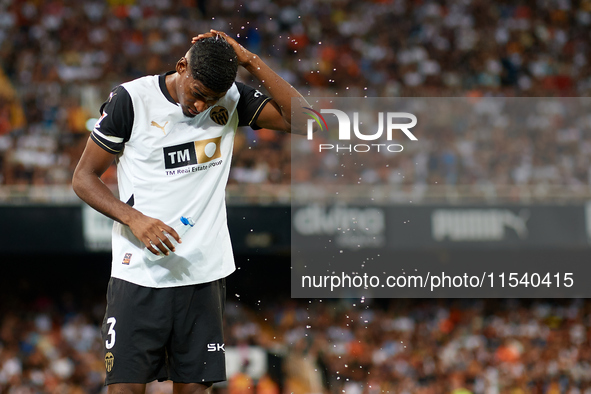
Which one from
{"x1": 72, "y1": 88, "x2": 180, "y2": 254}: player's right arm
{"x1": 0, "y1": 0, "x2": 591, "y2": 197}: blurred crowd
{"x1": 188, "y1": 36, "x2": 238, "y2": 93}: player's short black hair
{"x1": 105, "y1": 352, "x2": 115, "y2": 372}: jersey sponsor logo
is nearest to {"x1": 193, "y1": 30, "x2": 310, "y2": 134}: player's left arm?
{"x1": 188, "y1": 36, "x2": 238, "y2": 93}: player's short black hair

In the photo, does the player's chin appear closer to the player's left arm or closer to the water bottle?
the player's left arm

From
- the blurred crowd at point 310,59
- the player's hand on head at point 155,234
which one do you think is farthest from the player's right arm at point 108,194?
the blurred crowd at point 310,59

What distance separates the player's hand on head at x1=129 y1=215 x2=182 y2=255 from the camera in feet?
8.27

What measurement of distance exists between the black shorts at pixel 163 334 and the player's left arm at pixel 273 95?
A: 75cm

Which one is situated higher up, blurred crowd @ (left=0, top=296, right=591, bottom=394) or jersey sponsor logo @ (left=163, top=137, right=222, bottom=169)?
jersey sponsor logo @ (left=163, top=137, right=222, bottom=169)

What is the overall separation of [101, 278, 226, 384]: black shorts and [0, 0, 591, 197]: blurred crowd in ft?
23.1

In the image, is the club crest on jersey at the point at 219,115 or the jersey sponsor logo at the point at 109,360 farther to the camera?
the club crest on jersey at the point at 219,115

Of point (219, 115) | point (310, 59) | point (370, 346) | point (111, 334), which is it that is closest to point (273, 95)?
point (219, 115)

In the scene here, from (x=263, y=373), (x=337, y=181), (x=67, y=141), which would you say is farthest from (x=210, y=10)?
(x=263, y=373)

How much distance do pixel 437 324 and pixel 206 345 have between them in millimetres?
9056

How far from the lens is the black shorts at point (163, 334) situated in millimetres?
2648

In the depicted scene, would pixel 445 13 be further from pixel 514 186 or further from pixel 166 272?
pixel 166 272

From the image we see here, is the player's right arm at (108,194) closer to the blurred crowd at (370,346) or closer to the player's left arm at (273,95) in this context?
the player's left arm at (273,95)

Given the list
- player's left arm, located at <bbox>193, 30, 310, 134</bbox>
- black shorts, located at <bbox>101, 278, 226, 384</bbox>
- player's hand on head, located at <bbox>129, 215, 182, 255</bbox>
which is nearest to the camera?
player's hand on head, located at <bbox>129, 215, 182, 255</bbox>
